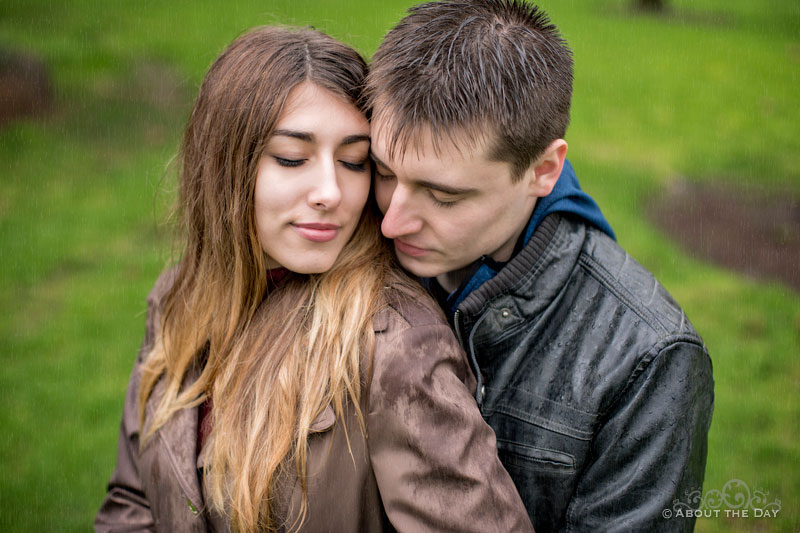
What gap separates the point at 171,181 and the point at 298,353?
1.25m

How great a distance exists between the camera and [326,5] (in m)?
12.1

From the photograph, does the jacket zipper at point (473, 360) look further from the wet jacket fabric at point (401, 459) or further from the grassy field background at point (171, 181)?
the grassy field background at point (171, 181)

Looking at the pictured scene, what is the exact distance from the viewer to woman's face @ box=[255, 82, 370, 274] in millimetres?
2455

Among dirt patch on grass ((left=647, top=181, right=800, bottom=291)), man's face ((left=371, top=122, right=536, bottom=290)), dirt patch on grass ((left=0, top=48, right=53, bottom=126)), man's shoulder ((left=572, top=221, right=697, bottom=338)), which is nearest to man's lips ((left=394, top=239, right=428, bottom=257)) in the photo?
man's face ((left=371, top=122, right=536, bottom=290))

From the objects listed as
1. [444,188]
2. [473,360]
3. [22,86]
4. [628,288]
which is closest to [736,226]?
[628,288]

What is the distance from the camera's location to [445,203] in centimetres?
258

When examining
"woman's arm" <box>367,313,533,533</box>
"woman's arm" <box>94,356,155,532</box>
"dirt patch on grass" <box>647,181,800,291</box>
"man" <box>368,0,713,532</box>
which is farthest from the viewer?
"dirt patch on grass" <box>647,181,800,291</box>

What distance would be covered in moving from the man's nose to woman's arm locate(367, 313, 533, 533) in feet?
1.37

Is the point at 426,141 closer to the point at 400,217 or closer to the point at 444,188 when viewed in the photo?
the point at 444,188

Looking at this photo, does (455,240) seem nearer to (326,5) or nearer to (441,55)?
(441,55)

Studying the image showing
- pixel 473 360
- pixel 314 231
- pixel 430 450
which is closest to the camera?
pixel 430 450

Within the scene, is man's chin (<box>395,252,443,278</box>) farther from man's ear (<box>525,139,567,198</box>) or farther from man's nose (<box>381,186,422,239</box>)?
man's ear (<box>525,139,567,198</box>)

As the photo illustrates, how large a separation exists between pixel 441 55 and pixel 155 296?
61.0 inches

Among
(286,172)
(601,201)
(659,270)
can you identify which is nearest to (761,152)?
(601,201)
